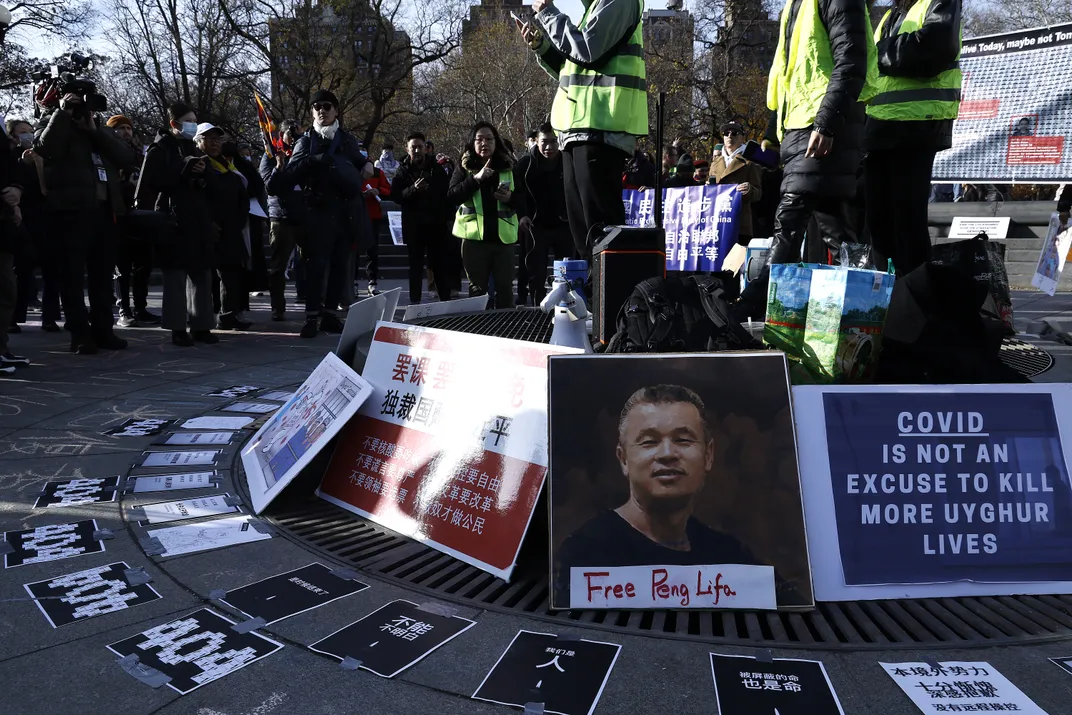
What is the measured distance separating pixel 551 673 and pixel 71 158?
6154 mm

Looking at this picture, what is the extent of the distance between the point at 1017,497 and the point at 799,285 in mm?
1093

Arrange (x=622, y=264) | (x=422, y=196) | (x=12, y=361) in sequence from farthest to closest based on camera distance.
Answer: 1. (x=422, y=196)
2. (x=12, y=361)
3. (x=622, y=264)

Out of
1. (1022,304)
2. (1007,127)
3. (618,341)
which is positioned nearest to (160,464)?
(618,341)

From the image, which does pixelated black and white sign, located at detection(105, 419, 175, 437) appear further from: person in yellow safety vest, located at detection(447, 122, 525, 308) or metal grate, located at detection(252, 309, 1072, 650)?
person in yellow safety vest, located at detection(447, 122, 525, 308)

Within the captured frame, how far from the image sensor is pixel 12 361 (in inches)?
242

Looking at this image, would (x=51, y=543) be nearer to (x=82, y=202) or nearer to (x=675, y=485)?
(x=675, y=485)

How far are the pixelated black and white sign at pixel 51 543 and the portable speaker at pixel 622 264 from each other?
7.30 feet

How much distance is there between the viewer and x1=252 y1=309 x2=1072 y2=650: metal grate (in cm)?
216

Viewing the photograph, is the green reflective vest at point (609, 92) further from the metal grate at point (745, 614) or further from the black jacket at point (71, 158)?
the black jacket at point (71, 158)

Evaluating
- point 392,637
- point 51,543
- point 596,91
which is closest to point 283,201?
point 596,91

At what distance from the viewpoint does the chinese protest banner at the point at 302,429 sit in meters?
3.16

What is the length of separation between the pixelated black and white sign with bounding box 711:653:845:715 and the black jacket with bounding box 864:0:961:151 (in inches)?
127

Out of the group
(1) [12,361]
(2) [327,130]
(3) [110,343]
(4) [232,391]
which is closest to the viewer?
(4) [232,391]

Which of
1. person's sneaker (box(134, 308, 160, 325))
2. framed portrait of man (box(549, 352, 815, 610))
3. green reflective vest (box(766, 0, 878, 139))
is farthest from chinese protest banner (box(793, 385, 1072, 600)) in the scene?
person's sneaker (box(134, 308, 160, 325))
